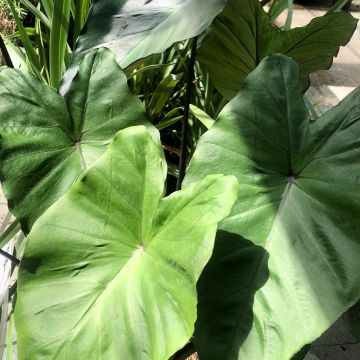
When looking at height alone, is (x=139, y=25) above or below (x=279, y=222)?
above

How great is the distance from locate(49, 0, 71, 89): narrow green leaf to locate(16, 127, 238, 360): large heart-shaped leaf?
0.84 metres

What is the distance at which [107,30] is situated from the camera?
723 mm

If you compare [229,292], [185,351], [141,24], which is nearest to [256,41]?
[141,24]

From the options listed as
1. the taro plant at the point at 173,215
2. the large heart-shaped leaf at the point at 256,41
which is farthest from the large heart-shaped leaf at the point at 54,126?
the large heart-shaped leaf at the point at 256,41

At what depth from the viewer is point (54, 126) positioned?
32.4 inches

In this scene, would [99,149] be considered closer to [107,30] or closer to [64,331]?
[107,30]

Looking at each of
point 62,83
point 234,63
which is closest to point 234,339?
point 62,83

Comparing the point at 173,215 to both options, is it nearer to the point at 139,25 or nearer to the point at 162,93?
the point at 139,25

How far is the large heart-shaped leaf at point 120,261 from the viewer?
57 cm

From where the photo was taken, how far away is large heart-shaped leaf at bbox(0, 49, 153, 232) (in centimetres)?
78

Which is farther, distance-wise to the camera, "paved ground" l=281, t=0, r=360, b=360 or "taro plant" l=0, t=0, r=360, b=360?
"paved ground" l=281, t=0, r=360, b=360

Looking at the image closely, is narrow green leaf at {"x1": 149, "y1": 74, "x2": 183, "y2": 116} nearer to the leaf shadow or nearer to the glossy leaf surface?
the glossy leaf surface

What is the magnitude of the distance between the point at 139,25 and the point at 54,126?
238 millimetres

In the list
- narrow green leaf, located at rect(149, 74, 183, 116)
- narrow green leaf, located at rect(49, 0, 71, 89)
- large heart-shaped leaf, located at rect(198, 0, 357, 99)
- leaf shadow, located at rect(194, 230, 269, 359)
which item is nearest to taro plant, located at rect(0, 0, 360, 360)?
leaf shadow, located at rect(194, 230, 269, 359)
